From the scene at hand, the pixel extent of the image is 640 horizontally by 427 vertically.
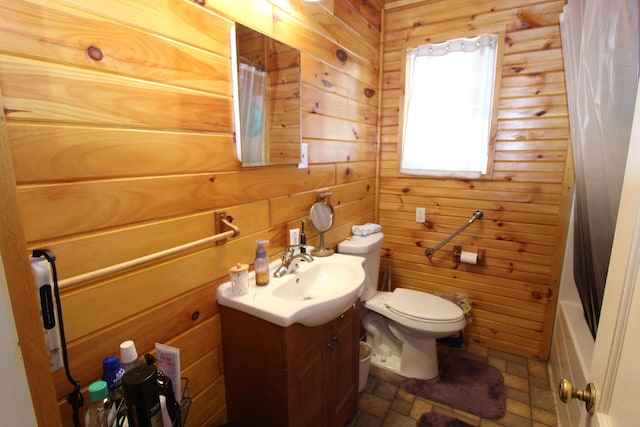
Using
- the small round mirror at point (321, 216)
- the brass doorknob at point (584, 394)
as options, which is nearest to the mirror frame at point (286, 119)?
the small round mirror at point (321, 216)

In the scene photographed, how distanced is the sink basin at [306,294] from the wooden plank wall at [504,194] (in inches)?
41.1

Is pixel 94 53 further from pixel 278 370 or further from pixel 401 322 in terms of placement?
pixel 401 322

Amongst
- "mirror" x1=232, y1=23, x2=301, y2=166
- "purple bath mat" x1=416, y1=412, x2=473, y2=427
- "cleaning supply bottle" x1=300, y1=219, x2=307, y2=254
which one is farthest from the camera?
"purple bath mat" x1=416, y1=412, x2=473, y2=427

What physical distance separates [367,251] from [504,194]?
3.29 feet

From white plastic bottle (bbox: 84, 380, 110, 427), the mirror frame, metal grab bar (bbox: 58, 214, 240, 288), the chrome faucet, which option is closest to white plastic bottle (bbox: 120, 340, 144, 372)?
white plastic bottle (bbox: 84, 380, 110, 427)

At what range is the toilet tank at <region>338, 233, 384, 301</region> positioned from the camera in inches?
79.4

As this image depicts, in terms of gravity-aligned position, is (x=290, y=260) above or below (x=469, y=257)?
above

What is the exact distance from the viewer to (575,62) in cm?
163

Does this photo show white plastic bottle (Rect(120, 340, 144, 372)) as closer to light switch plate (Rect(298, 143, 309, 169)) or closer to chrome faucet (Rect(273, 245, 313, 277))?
chrome faucet (Rect(273, 245, 313, 277))

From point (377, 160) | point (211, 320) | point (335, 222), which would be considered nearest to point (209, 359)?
point (211, 320)

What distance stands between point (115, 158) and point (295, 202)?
34.9 inches

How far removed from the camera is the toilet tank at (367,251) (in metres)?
2.02

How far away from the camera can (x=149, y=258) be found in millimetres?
961

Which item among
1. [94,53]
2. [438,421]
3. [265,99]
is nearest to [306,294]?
[265,99]
